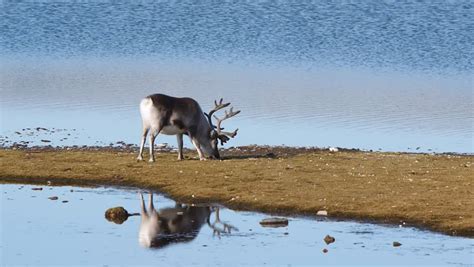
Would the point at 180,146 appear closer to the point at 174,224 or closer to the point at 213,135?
the point at 213,135

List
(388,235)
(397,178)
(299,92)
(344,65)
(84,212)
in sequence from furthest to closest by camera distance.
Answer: (344,65)
(299,92)
(397,178)
(84,212)
(388,235)

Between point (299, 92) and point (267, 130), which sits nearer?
point (267, 130)

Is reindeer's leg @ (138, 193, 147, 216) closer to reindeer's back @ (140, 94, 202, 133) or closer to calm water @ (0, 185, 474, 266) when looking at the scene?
calm water @ (0, 185, 474, 266)

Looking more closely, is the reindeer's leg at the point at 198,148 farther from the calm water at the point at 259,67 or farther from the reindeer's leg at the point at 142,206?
the calm water at the point at 259,67

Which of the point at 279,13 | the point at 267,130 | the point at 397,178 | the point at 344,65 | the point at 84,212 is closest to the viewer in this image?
the point at 84,212

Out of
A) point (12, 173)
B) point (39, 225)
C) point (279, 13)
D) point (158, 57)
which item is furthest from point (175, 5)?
point (39, 225)

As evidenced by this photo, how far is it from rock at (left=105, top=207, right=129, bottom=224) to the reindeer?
595 cm

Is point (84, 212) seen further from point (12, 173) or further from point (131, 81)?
point (131, 81)

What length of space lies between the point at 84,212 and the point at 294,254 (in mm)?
A: 5756

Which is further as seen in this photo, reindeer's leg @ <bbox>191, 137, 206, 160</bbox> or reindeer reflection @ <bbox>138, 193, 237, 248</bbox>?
reindeer's leg @ <bbox>191, 137, 206, 160</bbox>

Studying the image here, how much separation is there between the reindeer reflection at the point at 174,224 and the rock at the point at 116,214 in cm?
40

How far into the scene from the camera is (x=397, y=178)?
29.5 m

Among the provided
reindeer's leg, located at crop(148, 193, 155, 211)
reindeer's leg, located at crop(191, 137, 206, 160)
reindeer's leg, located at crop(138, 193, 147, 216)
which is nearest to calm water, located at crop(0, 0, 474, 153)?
reindeer's leg, located at crop(191, 137, 206, 160)

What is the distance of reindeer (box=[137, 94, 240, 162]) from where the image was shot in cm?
3153
